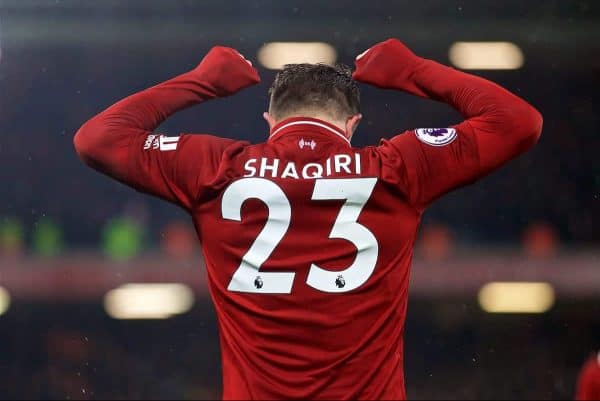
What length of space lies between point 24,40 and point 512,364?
137 centimetres

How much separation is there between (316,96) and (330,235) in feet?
0.65

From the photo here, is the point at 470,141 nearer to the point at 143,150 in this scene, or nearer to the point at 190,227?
the point at 143,150

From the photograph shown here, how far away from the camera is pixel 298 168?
1.10m

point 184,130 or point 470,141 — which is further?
point 184,130

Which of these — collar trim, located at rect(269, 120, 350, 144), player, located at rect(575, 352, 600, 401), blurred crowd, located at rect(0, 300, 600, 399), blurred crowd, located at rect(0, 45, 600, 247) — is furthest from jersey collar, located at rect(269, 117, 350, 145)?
blurred crowd, located at rect(0, 300, 600, 399)

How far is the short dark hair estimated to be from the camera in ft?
3.83

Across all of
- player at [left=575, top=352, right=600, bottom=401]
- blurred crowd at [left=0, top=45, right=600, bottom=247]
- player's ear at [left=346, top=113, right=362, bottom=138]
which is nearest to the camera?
player at [left=575, top=352, right=600, bottom=401]

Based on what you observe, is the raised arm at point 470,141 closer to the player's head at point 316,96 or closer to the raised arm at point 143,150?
the player's head at point 316,96

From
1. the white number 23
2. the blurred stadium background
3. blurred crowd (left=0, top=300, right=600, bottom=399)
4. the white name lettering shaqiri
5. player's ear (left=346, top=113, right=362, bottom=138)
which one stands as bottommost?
blurred crowd (left=0, top=300, right=600, bottom=399)

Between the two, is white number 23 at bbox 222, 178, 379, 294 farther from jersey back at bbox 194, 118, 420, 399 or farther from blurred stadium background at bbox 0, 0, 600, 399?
blurred stadium background at bbox 0, 0, 600, 399

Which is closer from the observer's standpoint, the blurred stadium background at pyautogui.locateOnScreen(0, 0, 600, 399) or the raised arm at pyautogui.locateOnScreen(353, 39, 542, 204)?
the raised arm at pyautogui.locateOnScreen(353, 39, 542, 204)

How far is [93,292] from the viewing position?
2.14m

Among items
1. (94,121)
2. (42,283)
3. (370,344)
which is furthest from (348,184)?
(42,283)

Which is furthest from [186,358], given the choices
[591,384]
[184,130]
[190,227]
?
[591,384]
